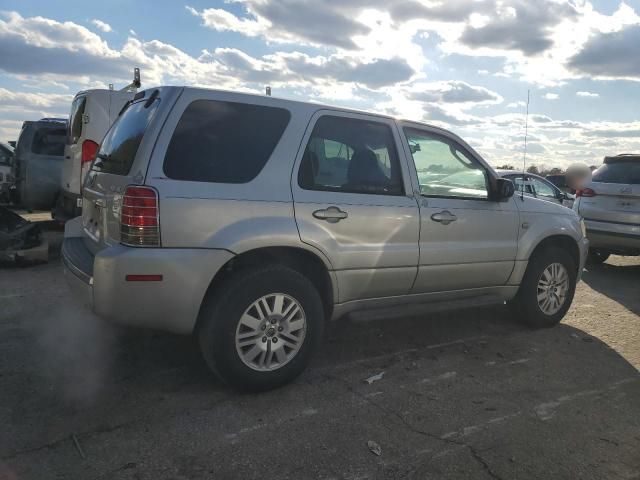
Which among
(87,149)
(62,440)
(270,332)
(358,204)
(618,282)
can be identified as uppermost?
(87,149)

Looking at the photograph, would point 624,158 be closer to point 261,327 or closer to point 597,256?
point 597,256

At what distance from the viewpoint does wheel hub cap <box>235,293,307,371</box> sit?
342 cm

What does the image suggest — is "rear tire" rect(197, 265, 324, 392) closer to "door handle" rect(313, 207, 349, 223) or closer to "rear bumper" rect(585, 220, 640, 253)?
"door handle" rect(313, 207, 349, 223)

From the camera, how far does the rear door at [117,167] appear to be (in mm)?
3253

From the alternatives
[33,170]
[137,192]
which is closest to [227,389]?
[137,192]

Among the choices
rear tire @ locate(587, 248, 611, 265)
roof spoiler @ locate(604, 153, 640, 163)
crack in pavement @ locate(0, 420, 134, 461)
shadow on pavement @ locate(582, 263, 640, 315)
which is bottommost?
crack in pavement @ locate(0, 420, 134, 461)

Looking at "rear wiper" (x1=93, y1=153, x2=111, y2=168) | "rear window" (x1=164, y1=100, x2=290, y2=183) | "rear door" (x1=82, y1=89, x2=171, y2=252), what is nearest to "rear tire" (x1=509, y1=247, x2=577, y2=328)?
"rear window" (x1=164, y1=100, x2=290, y2=183)

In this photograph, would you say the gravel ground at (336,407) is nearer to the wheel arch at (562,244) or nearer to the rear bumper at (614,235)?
the wheel arch at (562,244)

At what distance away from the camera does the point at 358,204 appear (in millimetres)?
3830

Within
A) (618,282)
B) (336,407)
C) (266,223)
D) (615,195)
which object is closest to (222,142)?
(266,223)

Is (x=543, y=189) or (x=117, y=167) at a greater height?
(x=117, y=167)

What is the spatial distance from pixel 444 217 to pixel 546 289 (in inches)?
64.1

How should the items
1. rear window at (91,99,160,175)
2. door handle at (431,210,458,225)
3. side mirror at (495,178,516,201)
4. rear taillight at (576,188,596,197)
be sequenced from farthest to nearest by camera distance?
1. rear taillight at (576,188,596,197)
2. side mirror at (495,178,516,201)
3. door handle at (431,210,458,225)
4. rear window at (91,99,160,175)

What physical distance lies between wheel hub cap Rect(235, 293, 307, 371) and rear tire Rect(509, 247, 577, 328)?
100 inches
